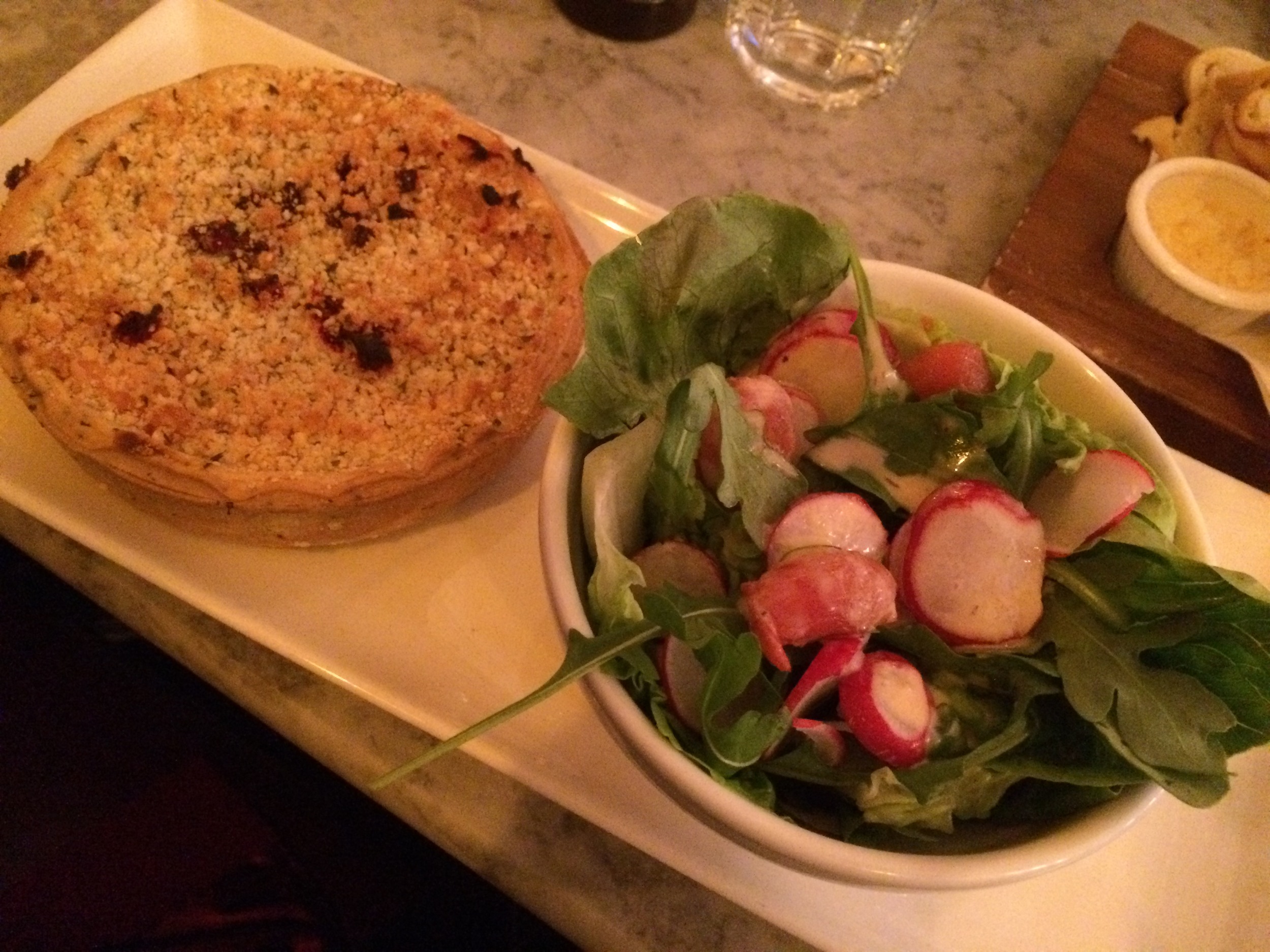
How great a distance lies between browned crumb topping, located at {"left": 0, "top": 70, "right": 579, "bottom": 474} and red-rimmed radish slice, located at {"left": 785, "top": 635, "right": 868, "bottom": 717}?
0.38m

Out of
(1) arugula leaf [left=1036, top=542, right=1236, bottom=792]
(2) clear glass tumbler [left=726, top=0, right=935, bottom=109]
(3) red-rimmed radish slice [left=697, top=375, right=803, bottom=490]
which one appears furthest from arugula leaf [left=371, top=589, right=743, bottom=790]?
(2) clear glass tumbler [left=726, top=0, right=935, bottom=109]

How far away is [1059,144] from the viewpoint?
142 centimetres

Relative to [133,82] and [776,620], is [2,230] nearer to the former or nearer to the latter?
[133,82]

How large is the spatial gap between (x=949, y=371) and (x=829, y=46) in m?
0.92

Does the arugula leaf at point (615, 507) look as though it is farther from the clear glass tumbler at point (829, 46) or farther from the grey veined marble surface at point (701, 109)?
the clear glass tumbler at point (829, 46)

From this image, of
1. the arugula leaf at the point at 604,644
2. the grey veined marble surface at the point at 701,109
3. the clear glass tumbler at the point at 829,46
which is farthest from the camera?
the clear glass tumbler at the point at 829,46

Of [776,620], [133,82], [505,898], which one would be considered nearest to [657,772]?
[776,620]

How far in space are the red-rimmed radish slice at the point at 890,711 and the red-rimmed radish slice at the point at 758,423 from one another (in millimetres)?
160

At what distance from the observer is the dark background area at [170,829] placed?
1.20 metres

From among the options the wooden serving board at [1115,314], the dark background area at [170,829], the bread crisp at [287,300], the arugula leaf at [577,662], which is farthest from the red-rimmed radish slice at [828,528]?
the dark background area at [170,829]

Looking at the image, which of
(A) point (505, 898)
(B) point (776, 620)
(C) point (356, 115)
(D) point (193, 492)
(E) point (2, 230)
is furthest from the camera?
(A) point (505, 898)

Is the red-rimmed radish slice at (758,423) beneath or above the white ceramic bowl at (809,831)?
above

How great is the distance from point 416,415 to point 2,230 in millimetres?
439

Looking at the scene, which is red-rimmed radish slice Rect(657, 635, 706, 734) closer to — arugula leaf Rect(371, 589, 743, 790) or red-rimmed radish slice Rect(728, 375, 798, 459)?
arugula leaf Rect(371, 589, 743, 790)
